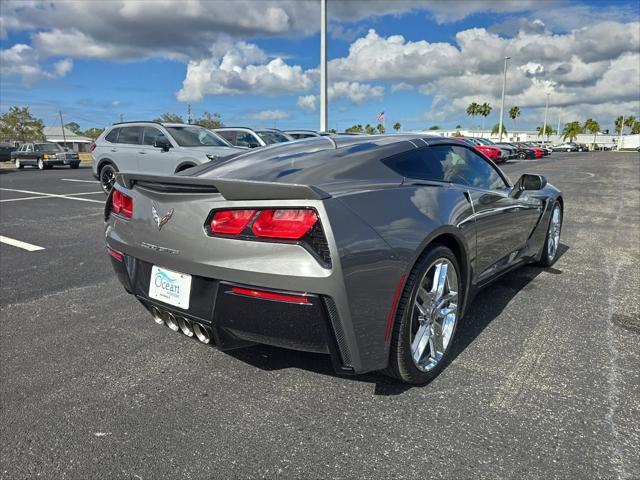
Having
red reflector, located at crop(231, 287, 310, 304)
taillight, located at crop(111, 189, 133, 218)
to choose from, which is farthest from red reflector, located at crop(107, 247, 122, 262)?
red reflector, located at crop(231, 287, 310, 304)

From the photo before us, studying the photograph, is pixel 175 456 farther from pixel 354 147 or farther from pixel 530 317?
pixel 530 317

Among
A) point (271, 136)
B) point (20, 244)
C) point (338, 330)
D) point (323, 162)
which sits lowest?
point (20, 244)

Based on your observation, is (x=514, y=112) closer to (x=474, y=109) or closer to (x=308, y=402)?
(x=474, y=109)

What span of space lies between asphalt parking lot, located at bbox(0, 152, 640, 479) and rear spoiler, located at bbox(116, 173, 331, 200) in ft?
3.47

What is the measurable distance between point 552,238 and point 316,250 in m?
3.79

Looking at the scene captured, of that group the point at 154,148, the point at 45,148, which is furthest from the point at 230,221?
the point at 45,148

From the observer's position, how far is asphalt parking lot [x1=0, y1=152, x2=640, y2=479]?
6.43ft

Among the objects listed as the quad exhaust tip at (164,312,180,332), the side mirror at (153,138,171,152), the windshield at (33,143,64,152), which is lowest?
the quad exhaust tip at (164,312,180,332)

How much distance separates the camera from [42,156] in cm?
2627

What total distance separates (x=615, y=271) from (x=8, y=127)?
81789 mm

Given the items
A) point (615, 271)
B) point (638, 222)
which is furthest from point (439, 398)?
point (638, 222)

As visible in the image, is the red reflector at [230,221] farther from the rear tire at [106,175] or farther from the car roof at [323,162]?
the rear tire at [106,175]

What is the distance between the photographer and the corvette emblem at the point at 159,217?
2379 millimetres

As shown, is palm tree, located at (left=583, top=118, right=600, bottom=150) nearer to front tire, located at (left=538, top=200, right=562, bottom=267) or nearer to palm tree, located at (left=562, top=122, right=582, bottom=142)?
palm tree, located at (left=562, top=122, right=582, bottom=142)
